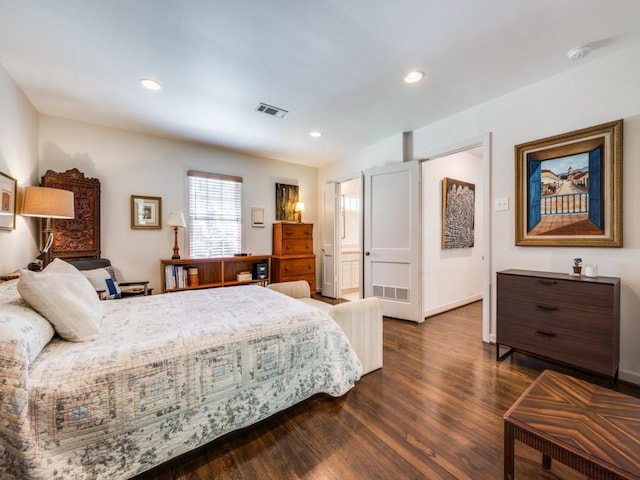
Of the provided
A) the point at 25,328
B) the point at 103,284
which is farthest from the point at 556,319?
the point at 103,284

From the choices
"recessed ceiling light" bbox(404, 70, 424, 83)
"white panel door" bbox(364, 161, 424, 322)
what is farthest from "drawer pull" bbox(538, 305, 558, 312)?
Answer: "recessed ceiling light" bbox(404, 70, 424, 83)

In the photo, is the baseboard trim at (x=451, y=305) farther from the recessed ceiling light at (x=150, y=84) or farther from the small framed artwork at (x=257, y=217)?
the recessed ceiling light at (x=150, y=84)

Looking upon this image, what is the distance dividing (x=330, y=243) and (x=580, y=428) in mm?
4139

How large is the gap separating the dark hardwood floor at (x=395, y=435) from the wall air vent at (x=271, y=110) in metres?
2.83

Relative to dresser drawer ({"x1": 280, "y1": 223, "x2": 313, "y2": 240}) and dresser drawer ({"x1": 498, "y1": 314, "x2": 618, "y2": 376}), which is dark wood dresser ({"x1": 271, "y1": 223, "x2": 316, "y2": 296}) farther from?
dresser drawer ({"x1": 498, "y1": 314, "x2": 618, "y2": 376})

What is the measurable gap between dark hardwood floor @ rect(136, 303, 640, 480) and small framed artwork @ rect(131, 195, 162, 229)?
3049mm

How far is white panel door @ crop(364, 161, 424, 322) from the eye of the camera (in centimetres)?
351

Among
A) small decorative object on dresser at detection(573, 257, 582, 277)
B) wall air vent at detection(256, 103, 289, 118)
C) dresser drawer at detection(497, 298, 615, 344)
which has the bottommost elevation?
dresser drawer at detection(497, 298, 615, 344)

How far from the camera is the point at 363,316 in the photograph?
218cm

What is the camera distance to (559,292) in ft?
6.73

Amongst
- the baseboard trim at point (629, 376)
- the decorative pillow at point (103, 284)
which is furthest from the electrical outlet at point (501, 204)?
the decorative pillow at point (103, 284)

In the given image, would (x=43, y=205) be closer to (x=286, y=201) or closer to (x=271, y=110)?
(x=271, y=110)

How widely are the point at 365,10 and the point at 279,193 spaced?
3.34 metres

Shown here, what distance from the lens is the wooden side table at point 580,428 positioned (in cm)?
87
